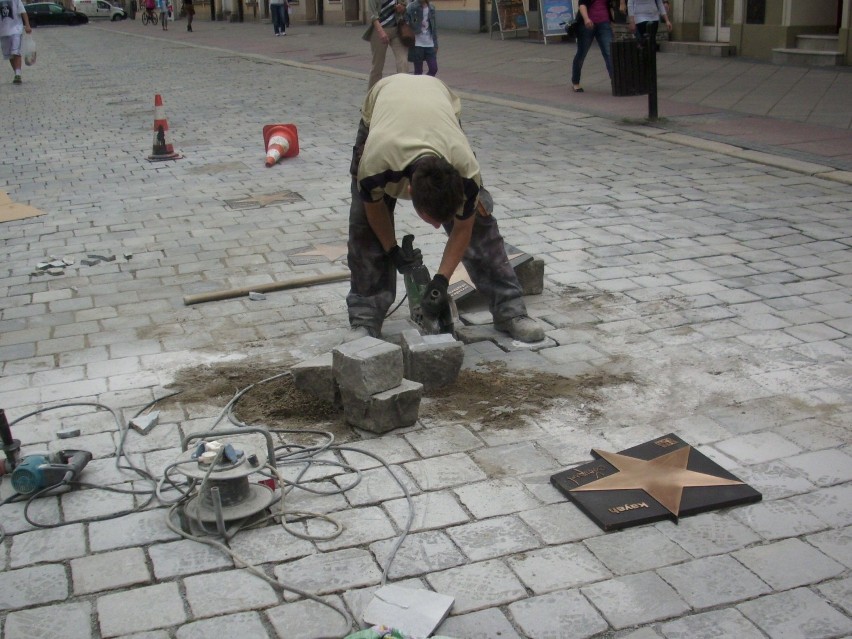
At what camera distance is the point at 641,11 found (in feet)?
41.9

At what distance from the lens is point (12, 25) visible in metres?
17.3

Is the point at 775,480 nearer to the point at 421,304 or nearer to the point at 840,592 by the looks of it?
the point at 840,592

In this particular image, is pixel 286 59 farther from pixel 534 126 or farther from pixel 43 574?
pixel 43 574

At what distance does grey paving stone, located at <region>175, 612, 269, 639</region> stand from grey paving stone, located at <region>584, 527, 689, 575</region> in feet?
3.58

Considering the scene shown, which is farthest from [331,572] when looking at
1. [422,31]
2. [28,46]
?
[28,46]

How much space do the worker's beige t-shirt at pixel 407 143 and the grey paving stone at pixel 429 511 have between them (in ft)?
4.84

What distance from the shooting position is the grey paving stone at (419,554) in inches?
123

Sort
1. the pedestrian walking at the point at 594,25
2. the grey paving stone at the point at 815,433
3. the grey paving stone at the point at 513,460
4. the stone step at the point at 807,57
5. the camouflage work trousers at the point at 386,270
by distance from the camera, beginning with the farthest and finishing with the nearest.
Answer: the stone step at the point at 807,57
the pedestrian walking at the point at 594,25
the camouflage work trousers at the point at 386,270
the grey paving stone at the point at 815,433
the grey paving stone at the point at 513,460

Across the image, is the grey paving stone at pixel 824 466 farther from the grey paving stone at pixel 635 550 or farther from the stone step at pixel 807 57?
the stone step at pixel 807 57

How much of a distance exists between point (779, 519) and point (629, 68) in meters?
8.86

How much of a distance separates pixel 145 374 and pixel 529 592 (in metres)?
2.51

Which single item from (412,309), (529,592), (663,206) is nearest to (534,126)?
(663,206)

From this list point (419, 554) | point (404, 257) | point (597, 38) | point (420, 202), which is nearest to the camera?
point (419, 554)

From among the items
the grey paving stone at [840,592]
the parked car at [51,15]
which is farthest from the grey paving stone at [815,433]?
the parked car at [51,15]
